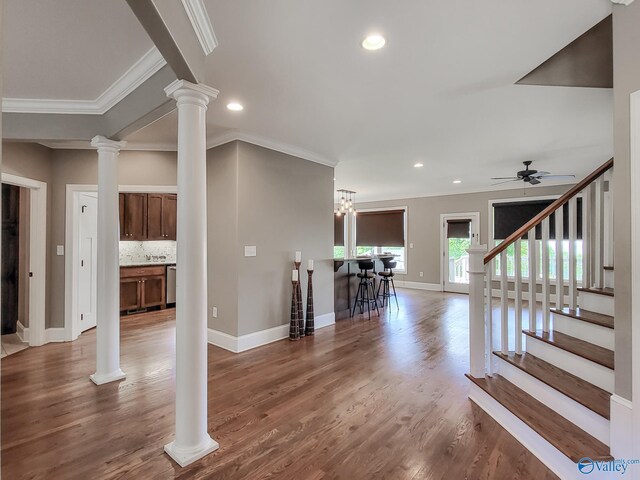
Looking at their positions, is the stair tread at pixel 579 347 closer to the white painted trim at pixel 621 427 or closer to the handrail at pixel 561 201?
the white painted trim at pixel 621 427

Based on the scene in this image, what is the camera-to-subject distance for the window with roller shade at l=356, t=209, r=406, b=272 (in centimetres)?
925

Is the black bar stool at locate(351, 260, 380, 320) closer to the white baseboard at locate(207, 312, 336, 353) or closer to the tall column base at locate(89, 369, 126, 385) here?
the white baseboard at locate(207, 312, 336, 353)

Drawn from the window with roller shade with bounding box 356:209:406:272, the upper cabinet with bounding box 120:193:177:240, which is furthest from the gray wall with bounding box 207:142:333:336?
the window with roller shade with bounding box 356:209:406:272

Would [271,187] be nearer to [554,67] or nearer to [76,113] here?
[76,113]

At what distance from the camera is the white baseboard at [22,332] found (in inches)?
168

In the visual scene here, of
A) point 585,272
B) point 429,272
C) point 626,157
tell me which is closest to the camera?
point 626,157

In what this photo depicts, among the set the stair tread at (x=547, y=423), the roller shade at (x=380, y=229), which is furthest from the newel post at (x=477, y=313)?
the roller shade at (x=380, y=229)

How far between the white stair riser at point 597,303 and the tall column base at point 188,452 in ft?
9.93

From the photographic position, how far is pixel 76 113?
310cm

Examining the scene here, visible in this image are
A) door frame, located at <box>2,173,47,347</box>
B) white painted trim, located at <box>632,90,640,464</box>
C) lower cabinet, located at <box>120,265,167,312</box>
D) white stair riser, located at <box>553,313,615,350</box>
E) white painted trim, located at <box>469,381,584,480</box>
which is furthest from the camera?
lower cabinet, located at <box>120,265,167,312</box>

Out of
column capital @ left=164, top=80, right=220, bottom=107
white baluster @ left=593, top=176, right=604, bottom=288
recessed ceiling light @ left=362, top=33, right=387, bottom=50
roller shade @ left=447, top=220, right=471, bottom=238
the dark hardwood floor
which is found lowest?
the dark hardwood floor

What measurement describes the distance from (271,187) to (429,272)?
562cm

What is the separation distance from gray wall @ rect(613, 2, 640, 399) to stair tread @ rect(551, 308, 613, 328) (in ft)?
2.13

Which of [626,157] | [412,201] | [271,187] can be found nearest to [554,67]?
[626,157]
